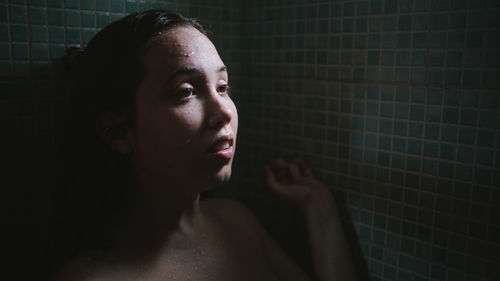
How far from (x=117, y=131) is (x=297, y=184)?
0.62 meters

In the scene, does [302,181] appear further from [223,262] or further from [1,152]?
[1,152]

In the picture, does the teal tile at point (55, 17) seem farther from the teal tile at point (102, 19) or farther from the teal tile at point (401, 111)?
the teal tile at point (401, 111)

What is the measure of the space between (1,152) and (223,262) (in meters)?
0.65

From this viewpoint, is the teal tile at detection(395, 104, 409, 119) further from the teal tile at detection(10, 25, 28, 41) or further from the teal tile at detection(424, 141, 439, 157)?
the teal tile at detection(10, 25, 28, 41)

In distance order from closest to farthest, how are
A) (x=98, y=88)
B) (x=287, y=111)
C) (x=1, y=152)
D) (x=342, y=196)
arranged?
(x=98, y=88) → (x=1, y=152) → (x=342, y=196) → (x=287, y=111)

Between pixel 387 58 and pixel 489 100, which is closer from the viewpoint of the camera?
pixel 489 100

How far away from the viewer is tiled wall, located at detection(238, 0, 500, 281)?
1.07 m

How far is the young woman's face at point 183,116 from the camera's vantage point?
96 cm

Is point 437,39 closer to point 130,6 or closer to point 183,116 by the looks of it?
point 183,116

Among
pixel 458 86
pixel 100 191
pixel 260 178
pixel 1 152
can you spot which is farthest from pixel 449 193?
pixel 1 152

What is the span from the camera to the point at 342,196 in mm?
1355

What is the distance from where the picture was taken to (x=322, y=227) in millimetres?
1301

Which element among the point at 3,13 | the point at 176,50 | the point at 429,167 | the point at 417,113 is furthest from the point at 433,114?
the point at 3,13

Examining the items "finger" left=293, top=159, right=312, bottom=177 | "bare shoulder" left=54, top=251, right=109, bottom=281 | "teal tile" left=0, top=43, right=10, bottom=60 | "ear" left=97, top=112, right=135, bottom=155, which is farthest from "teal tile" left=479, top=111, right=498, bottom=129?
"teal tile" left=0, top=43, right=10, bottom=60
